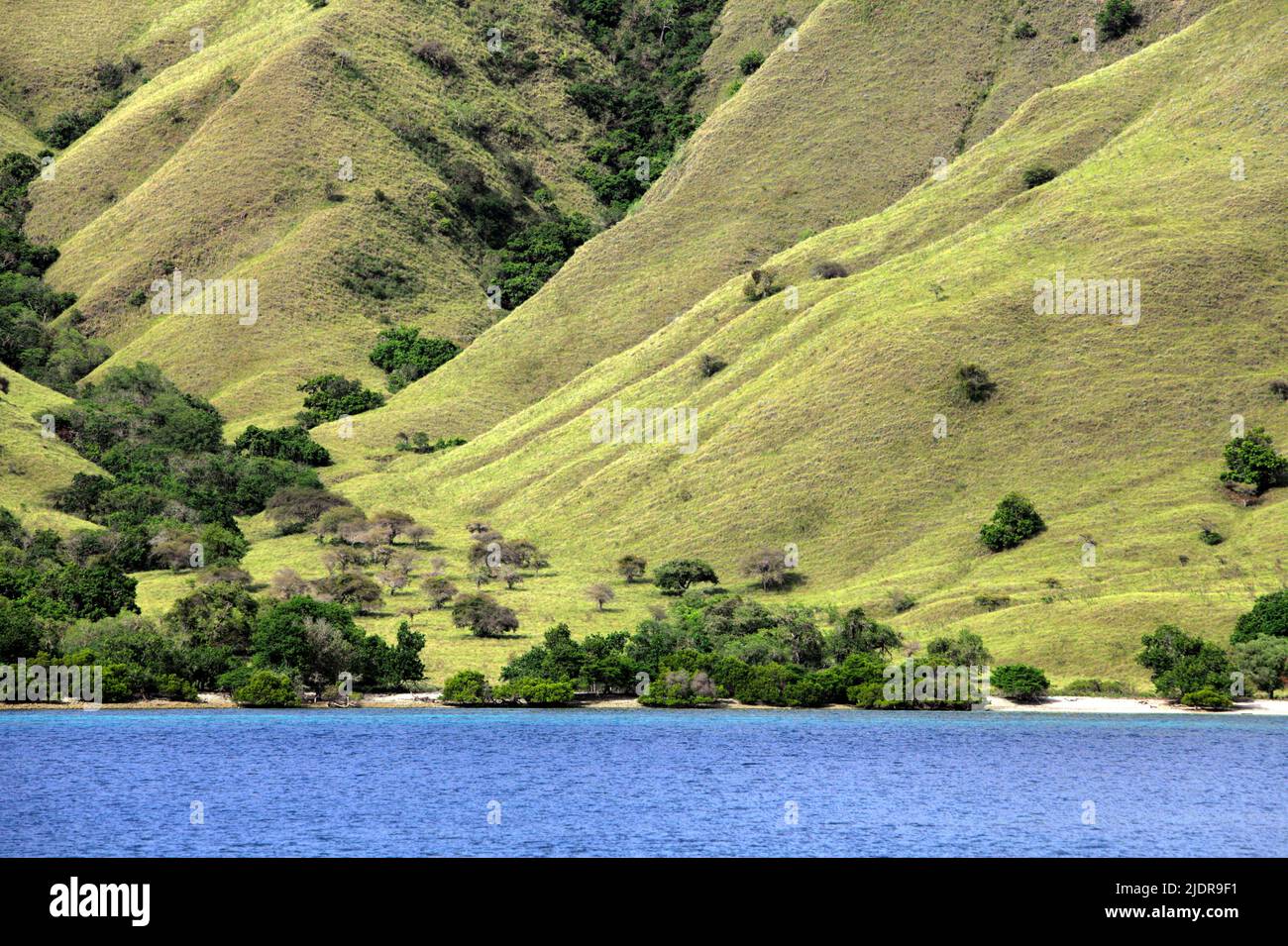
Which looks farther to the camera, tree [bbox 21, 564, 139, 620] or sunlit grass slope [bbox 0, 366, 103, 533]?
sunlit grass slope [bbox 0, 366, 103, 533]

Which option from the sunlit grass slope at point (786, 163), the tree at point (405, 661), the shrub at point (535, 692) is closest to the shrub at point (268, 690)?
the tree at point (405, 661)

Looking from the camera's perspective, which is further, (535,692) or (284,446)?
(284,446)

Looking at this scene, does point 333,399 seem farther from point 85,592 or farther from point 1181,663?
point 1181,663

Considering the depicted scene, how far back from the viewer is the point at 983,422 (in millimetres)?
109750

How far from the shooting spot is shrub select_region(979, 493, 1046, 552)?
9812 centimetres

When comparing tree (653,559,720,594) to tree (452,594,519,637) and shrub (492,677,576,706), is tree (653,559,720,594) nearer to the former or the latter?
tree (452,594,519,637)

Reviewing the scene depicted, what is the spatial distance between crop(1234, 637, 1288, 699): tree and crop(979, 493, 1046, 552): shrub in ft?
73.3

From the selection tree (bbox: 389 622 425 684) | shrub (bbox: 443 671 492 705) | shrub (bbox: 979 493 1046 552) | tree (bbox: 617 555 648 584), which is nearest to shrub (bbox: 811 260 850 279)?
shrub (bbox: 979 493 1046 552)

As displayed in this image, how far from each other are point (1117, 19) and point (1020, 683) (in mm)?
118595

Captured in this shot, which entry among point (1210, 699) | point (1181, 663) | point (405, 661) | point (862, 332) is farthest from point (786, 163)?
point (1210, 699)

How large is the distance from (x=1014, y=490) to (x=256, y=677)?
51.6 m

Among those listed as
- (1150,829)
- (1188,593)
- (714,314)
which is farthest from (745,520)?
(1150,829)
